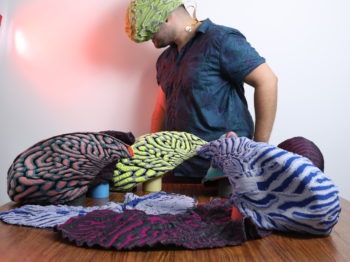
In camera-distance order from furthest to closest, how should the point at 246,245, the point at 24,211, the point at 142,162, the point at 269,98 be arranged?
the point at 269,98
the point at 142,162
the point at 24,211
the point at 246,245

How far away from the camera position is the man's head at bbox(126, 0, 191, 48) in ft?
3.90

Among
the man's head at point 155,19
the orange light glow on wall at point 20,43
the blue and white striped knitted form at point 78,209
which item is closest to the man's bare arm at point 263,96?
the man's head at point 155,19

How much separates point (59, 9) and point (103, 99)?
14.6 inches

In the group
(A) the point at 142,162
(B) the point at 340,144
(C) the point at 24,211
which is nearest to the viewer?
(C) the point at 24,211

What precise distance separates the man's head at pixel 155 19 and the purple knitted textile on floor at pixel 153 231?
2.48 feet

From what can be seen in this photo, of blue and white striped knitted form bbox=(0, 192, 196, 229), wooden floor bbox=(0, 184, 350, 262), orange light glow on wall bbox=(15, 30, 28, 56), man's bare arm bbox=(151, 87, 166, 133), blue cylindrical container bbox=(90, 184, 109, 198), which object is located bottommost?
blue cylindrical container bbox=(90, 184, 109, 198)

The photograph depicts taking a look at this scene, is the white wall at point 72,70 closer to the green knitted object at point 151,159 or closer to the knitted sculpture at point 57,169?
the green knitted object at point 151,159

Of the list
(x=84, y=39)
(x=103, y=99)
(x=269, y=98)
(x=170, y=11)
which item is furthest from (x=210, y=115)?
(x=84, y=39)

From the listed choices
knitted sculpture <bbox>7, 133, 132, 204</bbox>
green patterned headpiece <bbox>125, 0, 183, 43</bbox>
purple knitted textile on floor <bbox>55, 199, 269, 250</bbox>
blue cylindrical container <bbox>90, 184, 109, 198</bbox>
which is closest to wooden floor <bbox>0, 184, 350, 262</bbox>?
purple knitted textile on floor <bbox>55, 199, 269, 250</bbox>

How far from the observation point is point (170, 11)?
3.98 feet

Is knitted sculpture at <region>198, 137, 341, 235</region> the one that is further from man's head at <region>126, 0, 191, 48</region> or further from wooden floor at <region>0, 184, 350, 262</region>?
man's head at <region>126, 0, 191, 48</region>

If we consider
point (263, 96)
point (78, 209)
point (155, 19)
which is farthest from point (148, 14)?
point (78, 209)

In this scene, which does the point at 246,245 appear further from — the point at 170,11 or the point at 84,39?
the point at 84,39

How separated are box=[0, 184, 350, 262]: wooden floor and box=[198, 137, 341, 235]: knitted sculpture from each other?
3 centimetres
